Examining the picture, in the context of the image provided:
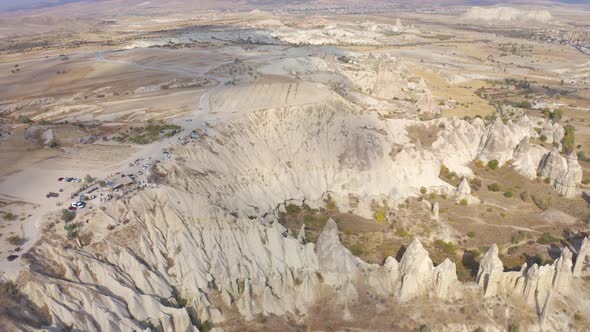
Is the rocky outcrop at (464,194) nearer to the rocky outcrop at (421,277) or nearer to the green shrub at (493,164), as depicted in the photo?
the green shrub at (493,164)

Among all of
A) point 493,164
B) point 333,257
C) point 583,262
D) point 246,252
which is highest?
point 246,252

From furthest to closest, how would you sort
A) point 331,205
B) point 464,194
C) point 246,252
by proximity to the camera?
point 464,194 < point 331,205 < point 246,252

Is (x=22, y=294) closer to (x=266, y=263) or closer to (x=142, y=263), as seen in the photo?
(x=142, y=263)

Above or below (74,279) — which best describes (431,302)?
below

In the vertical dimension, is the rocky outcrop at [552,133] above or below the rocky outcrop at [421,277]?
above

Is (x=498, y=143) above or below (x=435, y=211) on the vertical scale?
above

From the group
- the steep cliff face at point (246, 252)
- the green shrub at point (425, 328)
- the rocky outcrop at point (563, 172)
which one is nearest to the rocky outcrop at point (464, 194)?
the steep cliff face at point (246, 252)

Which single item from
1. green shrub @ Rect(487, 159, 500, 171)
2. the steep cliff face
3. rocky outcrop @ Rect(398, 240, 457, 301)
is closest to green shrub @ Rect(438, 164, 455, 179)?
the steep cliff face

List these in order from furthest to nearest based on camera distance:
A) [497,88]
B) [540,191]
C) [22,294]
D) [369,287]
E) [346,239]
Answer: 1. [497,88]
2. [540,191]
3. [346,239]
4. [369,287]
5. [22,294]

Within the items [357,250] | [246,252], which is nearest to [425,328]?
[357,250]

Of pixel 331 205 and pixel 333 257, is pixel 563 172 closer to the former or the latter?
pixel 331 205

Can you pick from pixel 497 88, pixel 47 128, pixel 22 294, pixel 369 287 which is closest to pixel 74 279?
pixel 22 294
